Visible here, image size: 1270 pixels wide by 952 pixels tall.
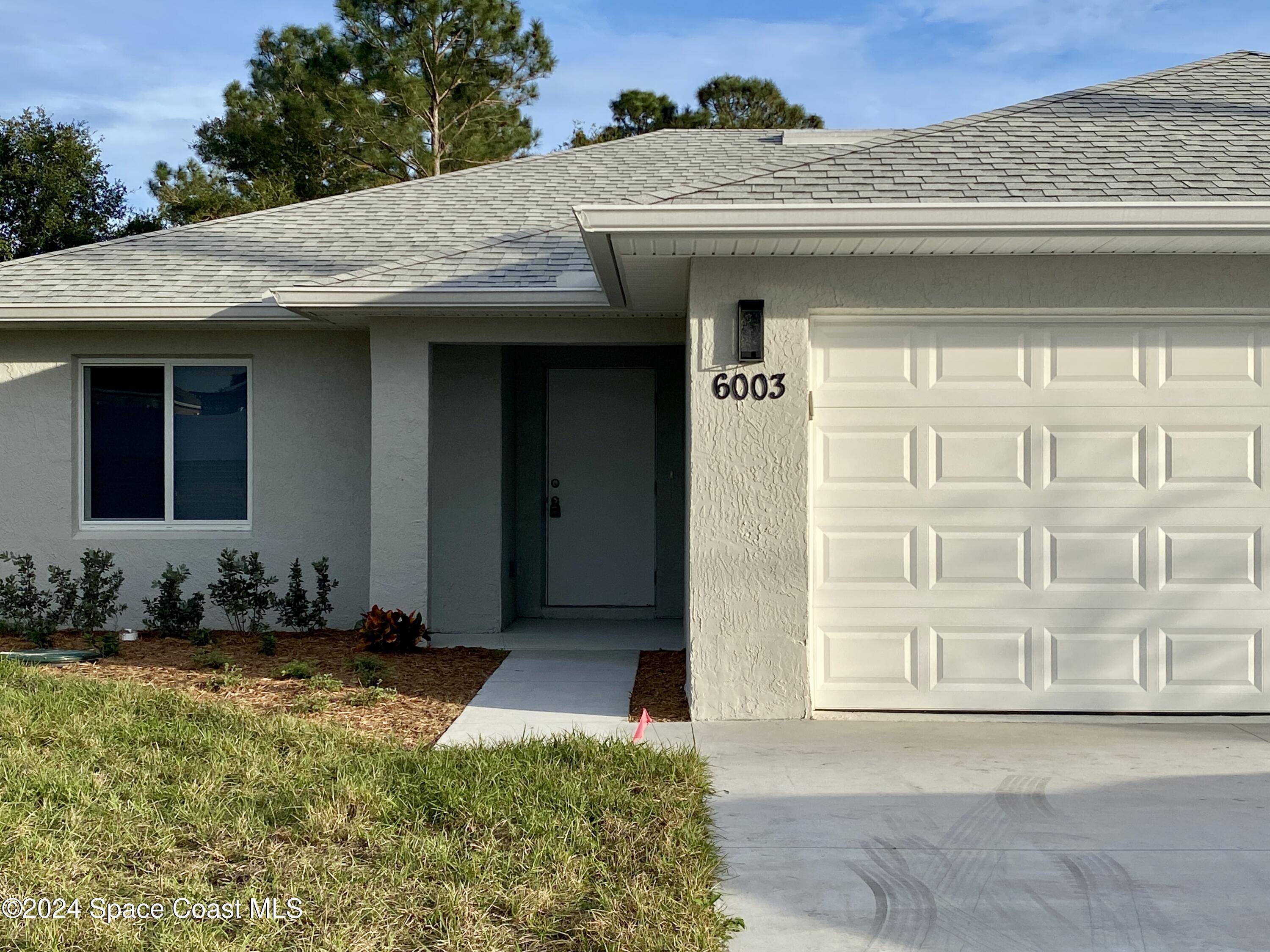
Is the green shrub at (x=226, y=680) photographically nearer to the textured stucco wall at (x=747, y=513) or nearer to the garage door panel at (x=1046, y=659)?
the textured stucco wall at (x=747, y=513)

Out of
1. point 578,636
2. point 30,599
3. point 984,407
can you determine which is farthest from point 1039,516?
point 30,599

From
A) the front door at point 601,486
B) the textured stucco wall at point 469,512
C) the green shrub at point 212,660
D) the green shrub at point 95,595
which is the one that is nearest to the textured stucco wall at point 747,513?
the green shrub at point 212,660

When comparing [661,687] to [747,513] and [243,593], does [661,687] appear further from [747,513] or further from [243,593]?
[243,593]

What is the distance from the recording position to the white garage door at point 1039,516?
22.3ft

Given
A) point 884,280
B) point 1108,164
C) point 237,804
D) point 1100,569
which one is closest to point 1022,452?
point 1100,569

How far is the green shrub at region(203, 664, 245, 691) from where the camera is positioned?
7504 millimetres

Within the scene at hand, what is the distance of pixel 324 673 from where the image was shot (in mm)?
8078

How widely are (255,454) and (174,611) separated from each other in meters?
1.62

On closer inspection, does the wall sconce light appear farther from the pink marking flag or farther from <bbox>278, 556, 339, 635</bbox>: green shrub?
<bbox>278, 556, 339, 635</bbox>: green shrub

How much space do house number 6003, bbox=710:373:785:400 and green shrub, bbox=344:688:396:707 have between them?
2.95m

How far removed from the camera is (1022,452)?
6.83 m

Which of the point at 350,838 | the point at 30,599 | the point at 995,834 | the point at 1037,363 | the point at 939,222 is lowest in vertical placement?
the point at 995,834

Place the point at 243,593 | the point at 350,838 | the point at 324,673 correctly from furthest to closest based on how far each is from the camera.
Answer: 1. the point at 243,593
2. the point at 324,673
3. the point at 350,838

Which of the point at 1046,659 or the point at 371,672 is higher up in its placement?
the point at 1046,659
